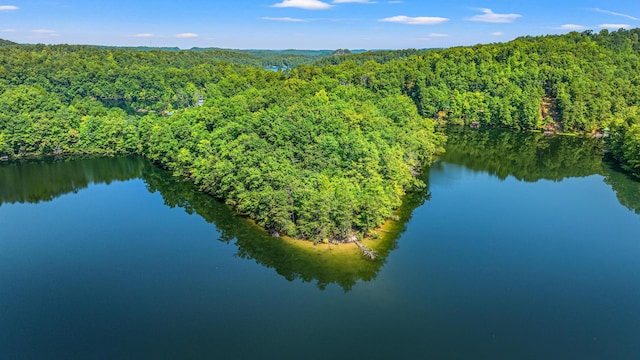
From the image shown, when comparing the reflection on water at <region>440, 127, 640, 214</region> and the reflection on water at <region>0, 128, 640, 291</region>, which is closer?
the reflection on water at <region>0, 128, 640, 291</region>

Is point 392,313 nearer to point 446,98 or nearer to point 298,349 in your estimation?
point 298,349

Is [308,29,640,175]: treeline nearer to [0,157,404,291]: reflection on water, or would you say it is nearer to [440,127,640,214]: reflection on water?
[440,127,640,214]: reflection on water

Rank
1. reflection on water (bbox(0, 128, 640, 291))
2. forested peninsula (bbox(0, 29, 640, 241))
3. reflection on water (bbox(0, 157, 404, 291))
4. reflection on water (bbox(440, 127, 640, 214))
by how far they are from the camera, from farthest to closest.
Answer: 1. reflection on water (bbox(440, 127, 640, 214))
2. forested peninsula (bbox(0, 29, 640, 241))
3. reflection on water (bbox(0, 128, 640, 291))
4. reflection on water (bbox(0, 157, 404, 291))

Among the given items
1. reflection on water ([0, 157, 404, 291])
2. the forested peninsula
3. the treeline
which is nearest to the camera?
reflection on water ([0, 157, 404, 291])

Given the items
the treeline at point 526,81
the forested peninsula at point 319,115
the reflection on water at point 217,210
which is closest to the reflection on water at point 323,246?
the reflection on water at point 217,210

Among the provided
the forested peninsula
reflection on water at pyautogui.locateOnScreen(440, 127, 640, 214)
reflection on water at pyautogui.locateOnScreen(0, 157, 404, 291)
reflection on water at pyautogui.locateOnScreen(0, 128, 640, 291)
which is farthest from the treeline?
reflection on water at pyautogui.locateOnScreen(0, 157, 404, 291)

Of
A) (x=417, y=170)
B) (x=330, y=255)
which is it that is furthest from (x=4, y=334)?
(x=417, y=170)

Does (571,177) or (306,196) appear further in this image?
(571,177)

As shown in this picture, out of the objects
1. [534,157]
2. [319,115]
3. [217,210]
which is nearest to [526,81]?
[534,157]

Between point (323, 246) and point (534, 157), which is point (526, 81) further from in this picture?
point (323, 246)
